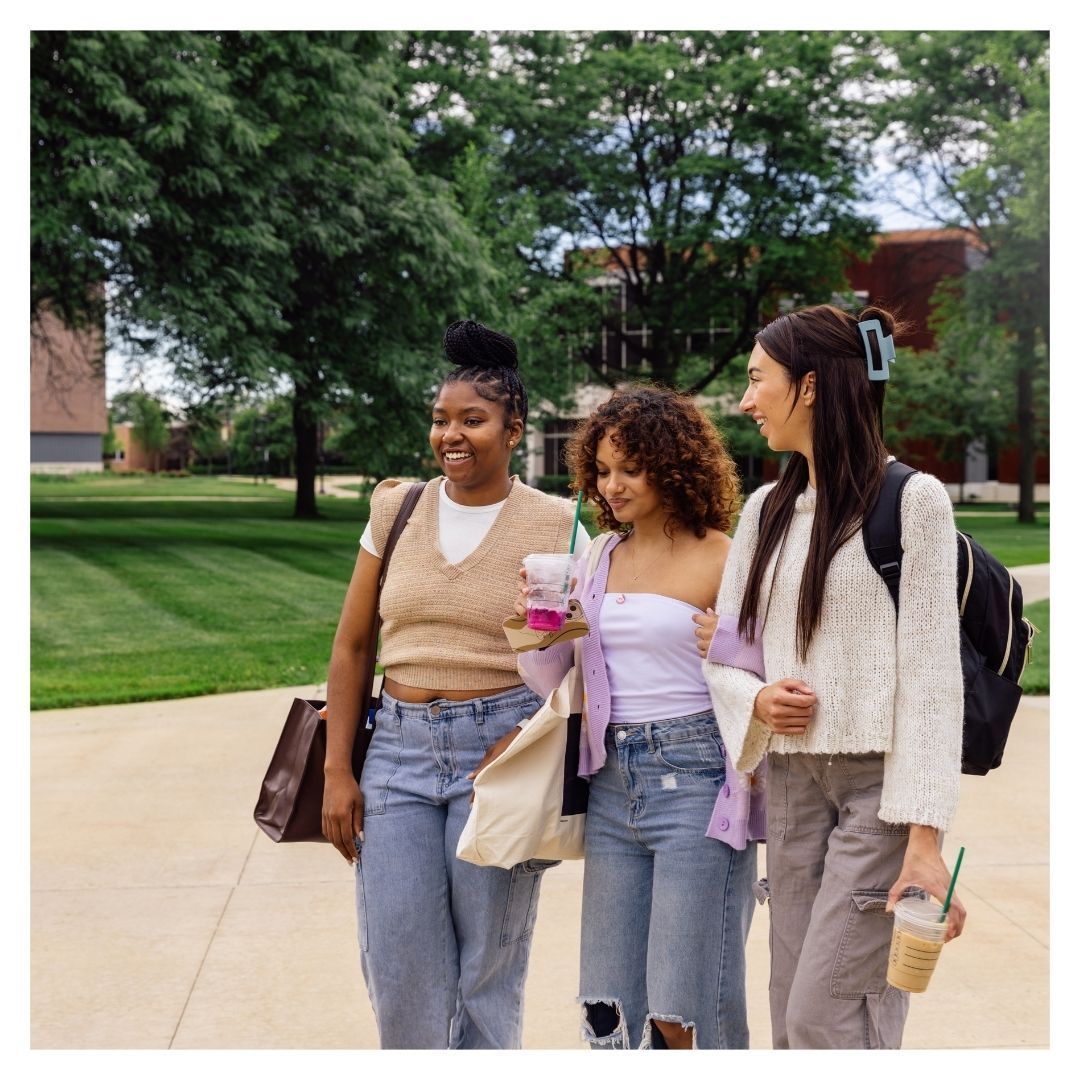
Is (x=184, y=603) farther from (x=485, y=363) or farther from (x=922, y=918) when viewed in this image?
(x=922, y=918)

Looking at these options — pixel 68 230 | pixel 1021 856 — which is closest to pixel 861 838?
pixel 1021 856

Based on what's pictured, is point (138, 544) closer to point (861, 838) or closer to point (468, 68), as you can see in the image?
point (468, 68)

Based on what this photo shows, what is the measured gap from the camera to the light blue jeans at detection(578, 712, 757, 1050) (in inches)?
105

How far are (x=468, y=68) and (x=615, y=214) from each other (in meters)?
5.72

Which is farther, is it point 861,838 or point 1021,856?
point 1021,856

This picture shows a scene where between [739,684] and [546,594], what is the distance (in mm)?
443

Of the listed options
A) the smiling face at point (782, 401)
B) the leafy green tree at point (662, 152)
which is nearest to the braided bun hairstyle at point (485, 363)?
the smiling face at point (782, 401)

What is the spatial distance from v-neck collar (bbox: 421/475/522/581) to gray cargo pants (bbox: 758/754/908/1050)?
0.81 meters

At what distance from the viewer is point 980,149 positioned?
36.0m

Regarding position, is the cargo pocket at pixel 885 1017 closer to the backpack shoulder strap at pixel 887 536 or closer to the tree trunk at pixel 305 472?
the backpack shoulder strap at pixel 887 536

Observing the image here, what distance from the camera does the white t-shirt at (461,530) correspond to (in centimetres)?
296

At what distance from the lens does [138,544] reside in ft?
70.2

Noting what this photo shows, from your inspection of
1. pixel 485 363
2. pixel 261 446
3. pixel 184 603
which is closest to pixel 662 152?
pixel 184 603

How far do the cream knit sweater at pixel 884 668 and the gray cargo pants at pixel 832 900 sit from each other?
76mm
